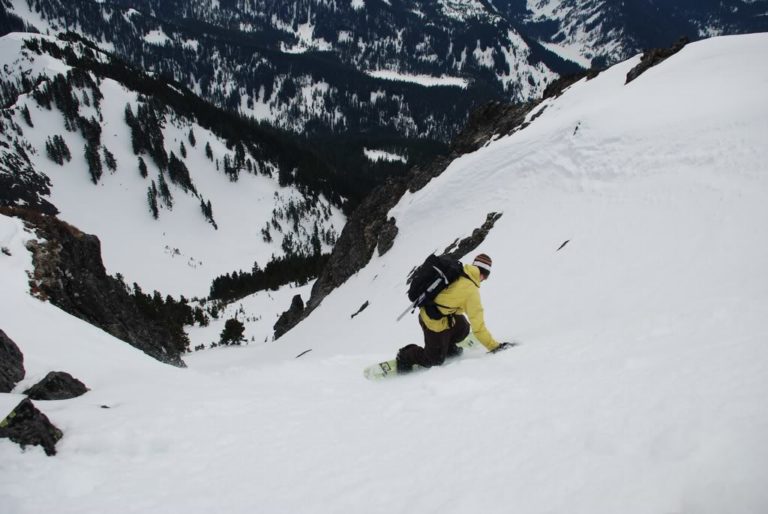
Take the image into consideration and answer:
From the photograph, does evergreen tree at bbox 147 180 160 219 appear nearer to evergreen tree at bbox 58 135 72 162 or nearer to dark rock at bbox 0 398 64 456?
evergreen tree at bbox 58 135 72 162

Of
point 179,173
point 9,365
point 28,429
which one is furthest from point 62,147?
point 28,429

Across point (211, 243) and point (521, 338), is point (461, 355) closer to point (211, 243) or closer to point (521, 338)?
point (521, 338)

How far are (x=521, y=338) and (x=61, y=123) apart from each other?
145m

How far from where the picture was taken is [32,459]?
12.3ft

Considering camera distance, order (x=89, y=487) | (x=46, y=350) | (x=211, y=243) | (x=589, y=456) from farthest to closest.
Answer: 1. (x=211, y=243)
2. (x=46, y=350)
3. (x=89, y=487)
4. (x=589, y=456)

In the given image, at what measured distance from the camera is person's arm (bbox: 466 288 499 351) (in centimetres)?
630

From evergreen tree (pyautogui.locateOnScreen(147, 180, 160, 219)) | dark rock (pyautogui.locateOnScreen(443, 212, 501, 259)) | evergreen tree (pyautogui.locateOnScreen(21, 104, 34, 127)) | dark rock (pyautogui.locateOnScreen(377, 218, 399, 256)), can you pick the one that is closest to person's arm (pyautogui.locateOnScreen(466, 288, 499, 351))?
dark rock (pyautogui.locateOnScreen(443, 212, 501, 259))

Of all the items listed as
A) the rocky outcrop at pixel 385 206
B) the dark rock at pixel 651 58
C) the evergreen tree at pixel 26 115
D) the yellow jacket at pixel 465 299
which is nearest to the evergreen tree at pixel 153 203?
the evergreen tree at pixel 26 115

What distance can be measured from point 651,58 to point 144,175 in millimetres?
123708

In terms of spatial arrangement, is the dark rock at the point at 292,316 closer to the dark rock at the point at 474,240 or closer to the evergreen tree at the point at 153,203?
the dark rock at the point at 474,240

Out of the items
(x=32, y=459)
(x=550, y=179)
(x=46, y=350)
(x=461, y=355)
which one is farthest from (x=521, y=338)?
(x=550, y=179)

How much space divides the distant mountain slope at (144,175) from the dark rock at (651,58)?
295ft

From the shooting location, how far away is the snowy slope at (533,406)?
2.67 meters

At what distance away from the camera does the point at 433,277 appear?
6.18 metres
